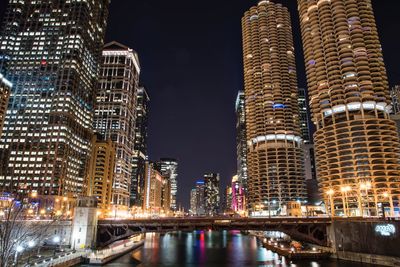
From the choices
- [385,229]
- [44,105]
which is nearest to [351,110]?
[385,229]

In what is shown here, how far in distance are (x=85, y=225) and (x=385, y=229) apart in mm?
64869

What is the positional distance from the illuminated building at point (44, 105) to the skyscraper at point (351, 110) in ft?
460

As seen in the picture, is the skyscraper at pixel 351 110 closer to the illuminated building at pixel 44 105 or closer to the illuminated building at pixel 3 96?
the illuminated building at pixel 44 105

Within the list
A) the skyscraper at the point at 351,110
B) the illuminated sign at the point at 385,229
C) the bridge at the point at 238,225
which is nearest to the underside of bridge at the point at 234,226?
the bridge at the point at 238,225

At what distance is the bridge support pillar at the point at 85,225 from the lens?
71688 mm

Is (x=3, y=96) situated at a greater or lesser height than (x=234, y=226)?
greater

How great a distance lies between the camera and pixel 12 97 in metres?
183

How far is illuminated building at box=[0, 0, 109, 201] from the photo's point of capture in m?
169

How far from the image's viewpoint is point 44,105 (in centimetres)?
18238

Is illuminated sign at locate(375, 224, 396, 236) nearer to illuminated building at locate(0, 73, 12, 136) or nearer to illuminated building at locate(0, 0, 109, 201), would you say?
illuminated building at locate(0, 0, 109, 201)

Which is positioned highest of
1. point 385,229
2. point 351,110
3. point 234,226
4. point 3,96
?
point 3,96

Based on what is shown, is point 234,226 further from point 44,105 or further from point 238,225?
point 44,105

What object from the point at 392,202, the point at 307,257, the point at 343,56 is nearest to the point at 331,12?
the point at 343,56

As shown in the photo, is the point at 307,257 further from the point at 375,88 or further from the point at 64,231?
the point at 375,88
